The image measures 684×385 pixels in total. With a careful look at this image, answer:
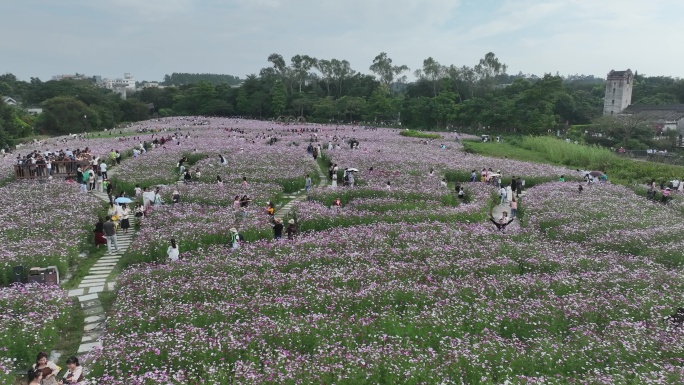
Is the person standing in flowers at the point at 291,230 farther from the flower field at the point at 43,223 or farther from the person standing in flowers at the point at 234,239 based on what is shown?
the flower field at the point at 43,223

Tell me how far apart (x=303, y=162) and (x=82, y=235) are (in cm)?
1708

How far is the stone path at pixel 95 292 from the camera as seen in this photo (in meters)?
10.2

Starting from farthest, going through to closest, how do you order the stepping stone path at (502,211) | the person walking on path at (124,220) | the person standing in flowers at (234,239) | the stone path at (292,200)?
the stone path at (292,200) < the stepping stone path at (502,211) < the person walking on path at (124,220) < the person standing in flowers at (234,239)

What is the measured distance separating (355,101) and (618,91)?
48.8 meters

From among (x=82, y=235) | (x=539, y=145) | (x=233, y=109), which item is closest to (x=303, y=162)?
(x=82, y=235)

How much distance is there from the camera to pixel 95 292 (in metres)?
12.7

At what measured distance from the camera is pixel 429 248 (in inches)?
571

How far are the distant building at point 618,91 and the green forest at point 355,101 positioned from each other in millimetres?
3288

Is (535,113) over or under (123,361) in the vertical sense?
over

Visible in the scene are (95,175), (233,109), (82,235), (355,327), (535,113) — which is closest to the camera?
(355,327)

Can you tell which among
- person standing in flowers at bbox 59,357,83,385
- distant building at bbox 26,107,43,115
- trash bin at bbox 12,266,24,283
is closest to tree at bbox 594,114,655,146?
trash bin at bbox 12,266,24,283

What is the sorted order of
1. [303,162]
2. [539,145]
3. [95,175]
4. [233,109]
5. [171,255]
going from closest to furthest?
[171,255] → [95,175] → [303,162] → [539,145] → [233,109]

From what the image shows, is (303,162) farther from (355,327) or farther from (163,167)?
(355,327)

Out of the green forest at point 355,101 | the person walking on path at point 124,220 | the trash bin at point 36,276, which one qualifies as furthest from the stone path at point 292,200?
the green forest at point 355,101
